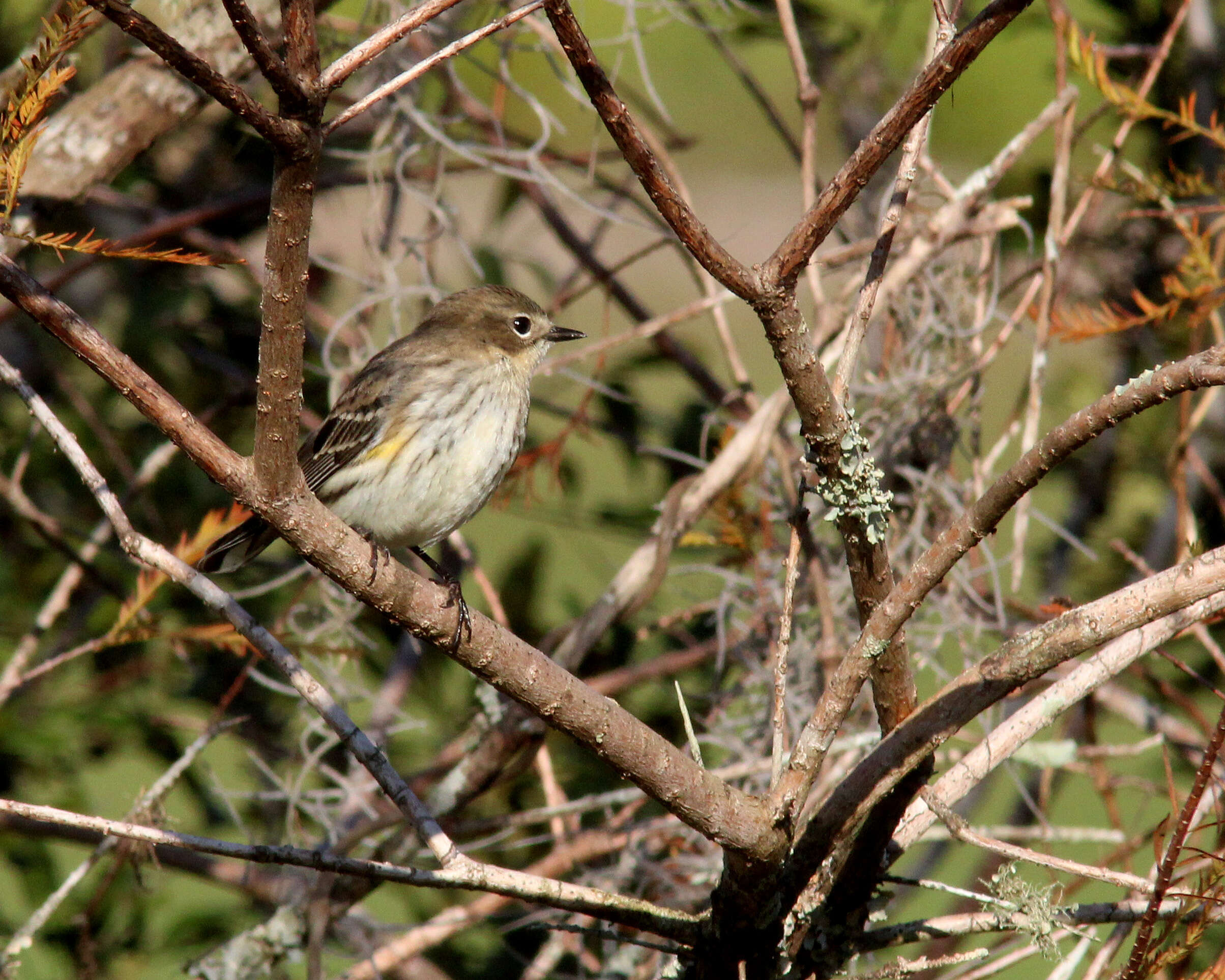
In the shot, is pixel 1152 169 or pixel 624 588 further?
pixel 1152 169

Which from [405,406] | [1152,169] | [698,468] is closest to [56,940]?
[405,406]

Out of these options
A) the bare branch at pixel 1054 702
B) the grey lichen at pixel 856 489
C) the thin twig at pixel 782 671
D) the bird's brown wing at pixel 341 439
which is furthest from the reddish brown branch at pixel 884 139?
the bird's brown wing at pixel 341 439

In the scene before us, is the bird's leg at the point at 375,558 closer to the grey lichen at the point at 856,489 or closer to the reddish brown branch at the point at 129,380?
the reddish brown branch at the point at 129,380

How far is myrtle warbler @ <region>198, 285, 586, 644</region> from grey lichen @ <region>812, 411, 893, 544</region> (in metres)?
1.33

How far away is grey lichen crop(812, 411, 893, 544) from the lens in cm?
195

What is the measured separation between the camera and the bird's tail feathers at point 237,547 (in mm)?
3266

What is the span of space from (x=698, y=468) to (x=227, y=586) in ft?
5.41

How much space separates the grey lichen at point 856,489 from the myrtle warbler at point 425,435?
1.33 meters

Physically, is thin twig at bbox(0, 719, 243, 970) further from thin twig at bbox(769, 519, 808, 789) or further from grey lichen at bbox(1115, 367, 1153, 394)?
grey lichen at bbox(1115, 367, 1153, 394)

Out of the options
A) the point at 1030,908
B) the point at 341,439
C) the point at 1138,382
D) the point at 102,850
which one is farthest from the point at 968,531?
the point at 341,439

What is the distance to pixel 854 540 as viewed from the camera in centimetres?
199

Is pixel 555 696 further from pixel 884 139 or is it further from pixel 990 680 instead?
pixel 884 139

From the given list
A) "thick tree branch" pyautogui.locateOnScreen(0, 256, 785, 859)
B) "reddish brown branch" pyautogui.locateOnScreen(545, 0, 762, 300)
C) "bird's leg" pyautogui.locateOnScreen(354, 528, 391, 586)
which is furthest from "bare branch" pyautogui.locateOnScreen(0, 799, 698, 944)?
"reddish brown branch" pyautogui.locateOnScreen(545, 0, 762, 300)

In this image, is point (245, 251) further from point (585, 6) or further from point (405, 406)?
point (585, 6)
